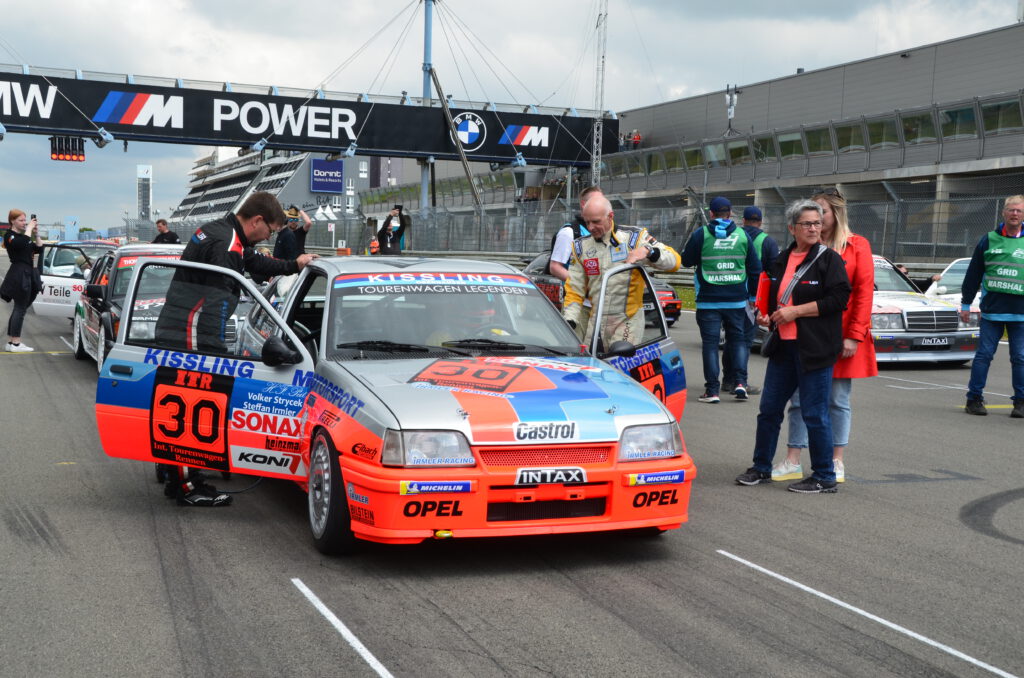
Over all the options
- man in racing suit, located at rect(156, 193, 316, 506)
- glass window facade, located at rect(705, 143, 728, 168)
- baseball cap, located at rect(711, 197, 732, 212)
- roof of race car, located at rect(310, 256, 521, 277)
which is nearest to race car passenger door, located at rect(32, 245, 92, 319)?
baseball cap, located at rect(711, 197, 732, 212)

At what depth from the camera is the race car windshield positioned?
19.0 feet

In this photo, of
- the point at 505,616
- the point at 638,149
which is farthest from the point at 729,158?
the point at 505,616

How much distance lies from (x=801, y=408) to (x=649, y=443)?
201 cm

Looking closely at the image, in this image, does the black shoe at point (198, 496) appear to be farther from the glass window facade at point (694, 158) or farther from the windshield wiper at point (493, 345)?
the glass window facade at point (694, 158)

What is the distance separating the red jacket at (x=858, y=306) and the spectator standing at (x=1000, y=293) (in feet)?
11.9

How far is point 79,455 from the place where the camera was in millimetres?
7648

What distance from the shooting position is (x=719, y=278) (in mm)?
10469

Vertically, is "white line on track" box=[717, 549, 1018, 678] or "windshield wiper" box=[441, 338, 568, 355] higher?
"windshield wiper" box=[441, 338, 568, 355]

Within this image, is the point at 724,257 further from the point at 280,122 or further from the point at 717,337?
the point at 280,122

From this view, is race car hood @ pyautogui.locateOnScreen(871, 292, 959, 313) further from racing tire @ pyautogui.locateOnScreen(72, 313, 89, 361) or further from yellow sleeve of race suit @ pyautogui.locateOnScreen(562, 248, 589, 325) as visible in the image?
racing tire @ pyautogui.locateOnScreen(72, 313, 89, 361)

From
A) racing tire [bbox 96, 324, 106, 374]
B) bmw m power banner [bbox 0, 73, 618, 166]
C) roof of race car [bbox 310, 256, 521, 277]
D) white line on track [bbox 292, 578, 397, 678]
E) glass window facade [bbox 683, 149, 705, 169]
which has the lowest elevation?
white line on track [bbox 292, 578, 397, 678]

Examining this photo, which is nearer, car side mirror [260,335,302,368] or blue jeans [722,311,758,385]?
car side mirror [260,335,302,368]

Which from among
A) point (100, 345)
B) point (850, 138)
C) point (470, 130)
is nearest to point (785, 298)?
point (100, 345)

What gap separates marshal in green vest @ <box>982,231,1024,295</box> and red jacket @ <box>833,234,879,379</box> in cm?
374
